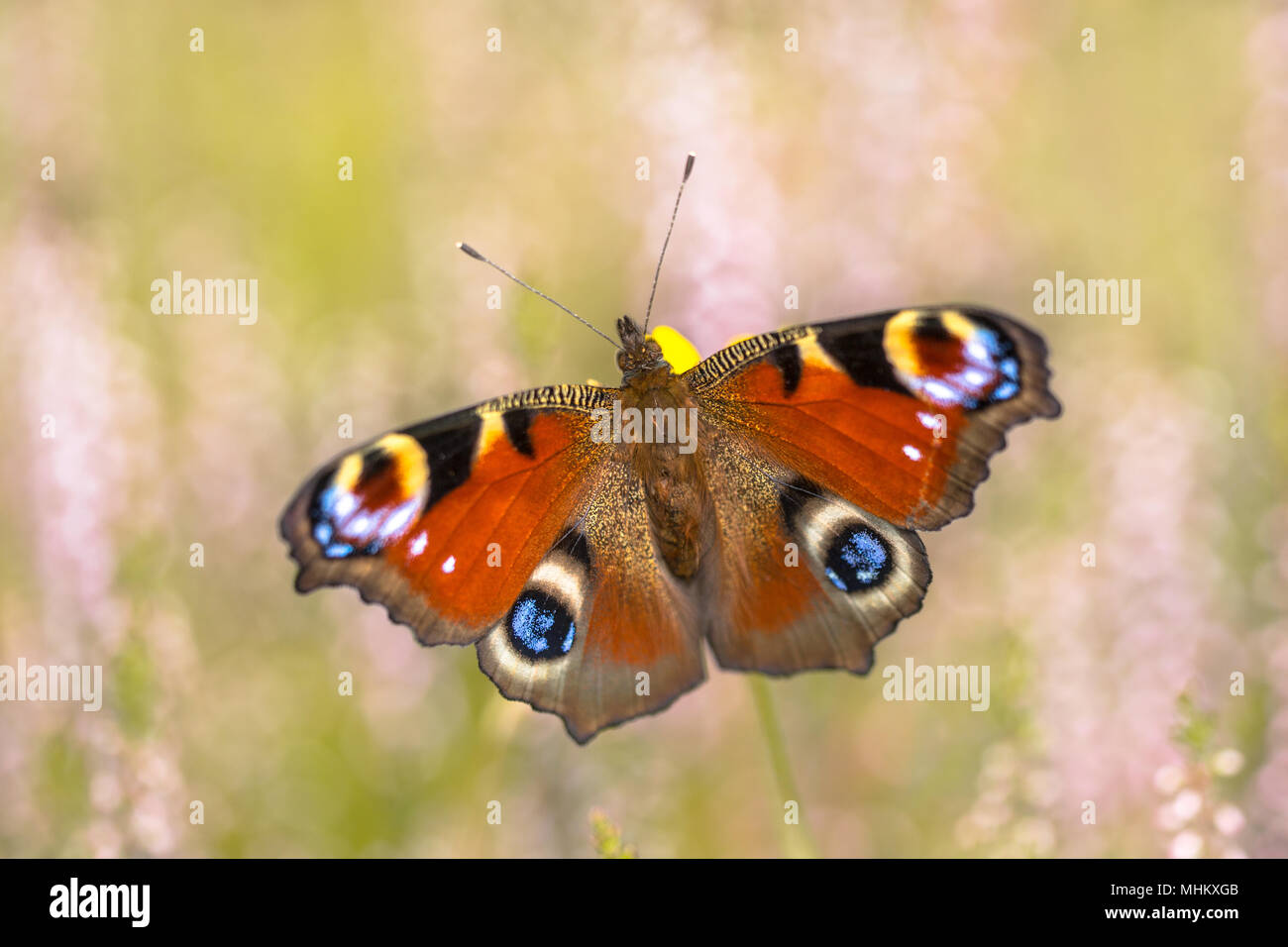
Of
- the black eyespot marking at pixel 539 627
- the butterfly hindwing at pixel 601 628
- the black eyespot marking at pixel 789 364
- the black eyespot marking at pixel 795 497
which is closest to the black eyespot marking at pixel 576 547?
the butterfly hindwing at pixel 601 628

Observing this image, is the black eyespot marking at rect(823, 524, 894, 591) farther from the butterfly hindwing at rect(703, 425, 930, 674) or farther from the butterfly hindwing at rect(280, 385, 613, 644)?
the butterfly hindwing at rect(280, 385, 613, 644)

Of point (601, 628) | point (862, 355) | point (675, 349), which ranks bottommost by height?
point (601, 628)

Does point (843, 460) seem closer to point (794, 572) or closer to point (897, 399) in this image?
point (897, 399)

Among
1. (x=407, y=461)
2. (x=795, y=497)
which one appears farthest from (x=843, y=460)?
(x=407, y=461)

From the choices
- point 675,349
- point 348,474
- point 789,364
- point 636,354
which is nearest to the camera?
point 348,474

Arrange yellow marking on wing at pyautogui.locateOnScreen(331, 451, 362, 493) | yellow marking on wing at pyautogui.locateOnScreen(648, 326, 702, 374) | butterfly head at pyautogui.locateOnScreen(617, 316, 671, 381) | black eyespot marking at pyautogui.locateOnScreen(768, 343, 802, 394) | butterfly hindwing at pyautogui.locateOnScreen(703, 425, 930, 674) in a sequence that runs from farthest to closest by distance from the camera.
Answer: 1. yellow marking on wing at pyautogui.locateOnScreen(648, 326, 702, 374)
2. butterfly head at pyautogui.locateOnScreen(617, 316, 671, 381)
3. black eyespot marking at pyautogui.locateOnScreen(768, 343, 802, 394)
4. butterfly hindwing at pyautogui.locateOnScreen(703, 425, 930, 674)
5. yellow marking on wing at pyautogui.locateOnScreen(331, 451, 362, 493)

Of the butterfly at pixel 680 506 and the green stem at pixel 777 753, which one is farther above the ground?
the butterfly at pixel 680 506

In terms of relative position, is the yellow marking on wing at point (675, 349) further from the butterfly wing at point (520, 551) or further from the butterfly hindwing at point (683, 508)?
the butterfly wing at point (520, 551)

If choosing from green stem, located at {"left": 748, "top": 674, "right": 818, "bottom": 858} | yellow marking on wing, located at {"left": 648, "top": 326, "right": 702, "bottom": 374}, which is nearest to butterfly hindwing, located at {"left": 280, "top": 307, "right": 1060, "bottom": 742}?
yellow marking on wing, located at {"left": 648, "top": 326, "right": 702, "bottom": 374}
